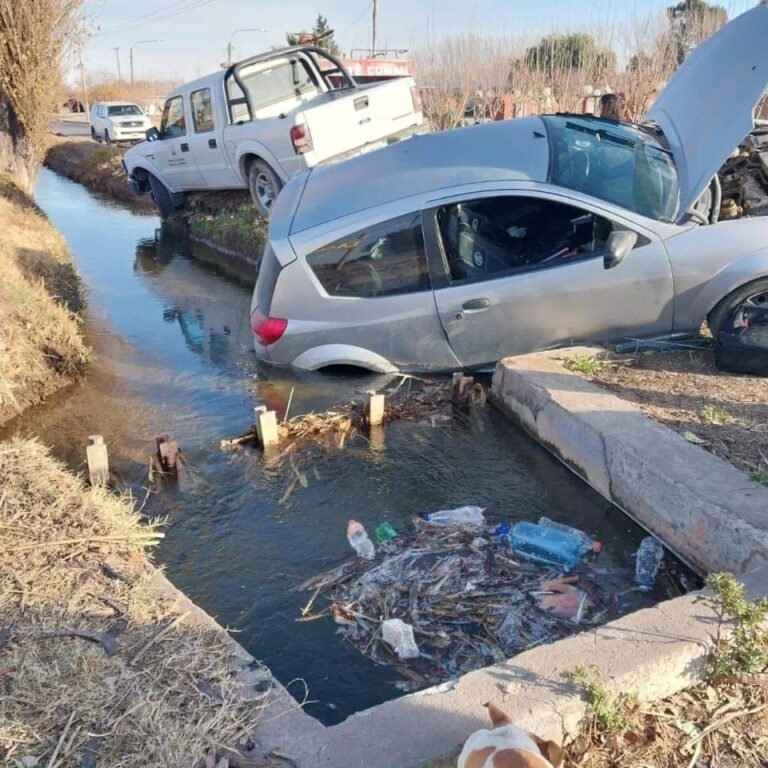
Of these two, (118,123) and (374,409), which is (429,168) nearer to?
(374,409)

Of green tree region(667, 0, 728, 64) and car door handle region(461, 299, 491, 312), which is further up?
green tree region(667, 0, 728, 64)

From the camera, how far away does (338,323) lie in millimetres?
5953

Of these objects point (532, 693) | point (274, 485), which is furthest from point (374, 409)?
point (532, 693)

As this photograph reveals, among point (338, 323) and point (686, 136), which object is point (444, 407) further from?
point (686, 136)

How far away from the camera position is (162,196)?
14922mm

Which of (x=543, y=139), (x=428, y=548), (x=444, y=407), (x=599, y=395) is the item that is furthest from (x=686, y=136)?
(x=428, y=548)

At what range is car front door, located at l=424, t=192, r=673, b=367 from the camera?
5492 millimetres

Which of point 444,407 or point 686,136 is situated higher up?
point 686,136

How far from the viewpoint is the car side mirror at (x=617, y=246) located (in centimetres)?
523

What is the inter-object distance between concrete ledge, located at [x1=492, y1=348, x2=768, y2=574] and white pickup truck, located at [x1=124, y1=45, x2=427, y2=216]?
19.2ft

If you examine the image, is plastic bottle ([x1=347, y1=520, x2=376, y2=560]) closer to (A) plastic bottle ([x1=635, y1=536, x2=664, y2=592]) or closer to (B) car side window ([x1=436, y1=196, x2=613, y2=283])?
(A) plastic bottle ([x1=635, y1=536, x2=664, y2=592])

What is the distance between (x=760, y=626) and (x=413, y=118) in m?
9.59

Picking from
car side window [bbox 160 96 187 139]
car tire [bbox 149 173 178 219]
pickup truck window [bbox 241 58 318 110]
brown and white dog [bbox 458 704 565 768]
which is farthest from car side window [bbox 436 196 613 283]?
car tire [bbox 149 173 178 219]

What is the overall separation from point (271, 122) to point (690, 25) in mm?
11501
